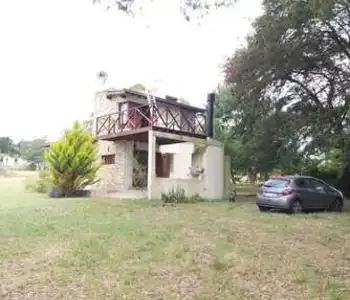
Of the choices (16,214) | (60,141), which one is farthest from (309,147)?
(16,214)

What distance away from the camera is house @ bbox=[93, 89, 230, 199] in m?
21.5

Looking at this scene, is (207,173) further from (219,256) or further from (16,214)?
(219,256)

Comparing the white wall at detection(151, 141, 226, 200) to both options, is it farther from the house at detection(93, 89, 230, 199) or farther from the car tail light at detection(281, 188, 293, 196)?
the car tail light at detection(281, 188, 293, 196)

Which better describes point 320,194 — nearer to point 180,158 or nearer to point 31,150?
point 180,158

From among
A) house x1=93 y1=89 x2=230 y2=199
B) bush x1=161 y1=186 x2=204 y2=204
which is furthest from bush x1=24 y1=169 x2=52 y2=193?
bush x1=161 y1=186 x2=204 y2=204

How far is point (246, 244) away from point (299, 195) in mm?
7740

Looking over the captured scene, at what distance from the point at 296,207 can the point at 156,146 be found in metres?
11.1

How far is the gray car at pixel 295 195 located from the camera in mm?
16453

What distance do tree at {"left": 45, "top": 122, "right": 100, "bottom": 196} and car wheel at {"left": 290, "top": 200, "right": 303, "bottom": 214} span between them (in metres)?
10.7

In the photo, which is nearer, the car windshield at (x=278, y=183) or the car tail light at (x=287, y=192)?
the car tail light at (x=287, y=192)

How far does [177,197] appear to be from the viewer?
20.0 metres

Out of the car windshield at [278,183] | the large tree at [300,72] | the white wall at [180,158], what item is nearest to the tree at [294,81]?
the large tree at [300,72]

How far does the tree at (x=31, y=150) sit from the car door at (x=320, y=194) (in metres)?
50.7

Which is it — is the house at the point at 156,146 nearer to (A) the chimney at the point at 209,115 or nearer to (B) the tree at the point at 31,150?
(A) the chimney at the point at 209,115
